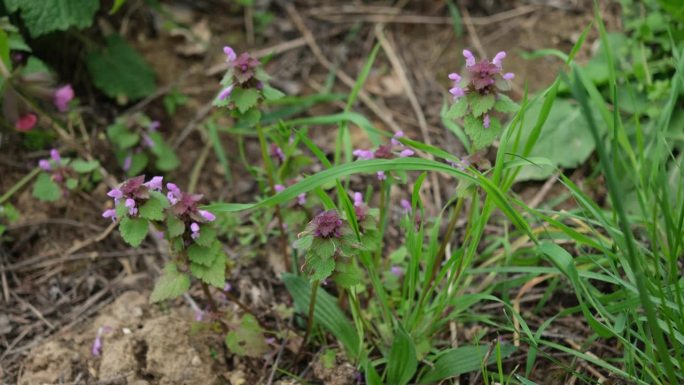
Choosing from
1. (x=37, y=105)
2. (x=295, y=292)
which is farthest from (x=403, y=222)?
(x=37, y=105)

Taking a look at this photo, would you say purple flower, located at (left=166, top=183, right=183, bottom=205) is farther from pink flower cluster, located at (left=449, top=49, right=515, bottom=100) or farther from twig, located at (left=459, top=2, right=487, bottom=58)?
twig, located at (left=459, top=2, right=487, bottom=58)

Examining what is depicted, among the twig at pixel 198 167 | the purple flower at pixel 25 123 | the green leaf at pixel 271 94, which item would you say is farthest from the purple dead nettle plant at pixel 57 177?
the green leaf at pixel 271 94

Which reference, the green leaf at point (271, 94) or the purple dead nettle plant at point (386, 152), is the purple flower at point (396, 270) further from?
the green leaf at point (271, 94)

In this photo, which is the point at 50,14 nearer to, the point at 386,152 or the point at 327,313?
the point at 386,152

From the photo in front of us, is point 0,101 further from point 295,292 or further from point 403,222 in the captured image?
point 403,222

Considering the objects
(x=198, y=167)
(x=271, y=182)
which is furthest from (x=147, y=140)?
(x=271, y=182)
